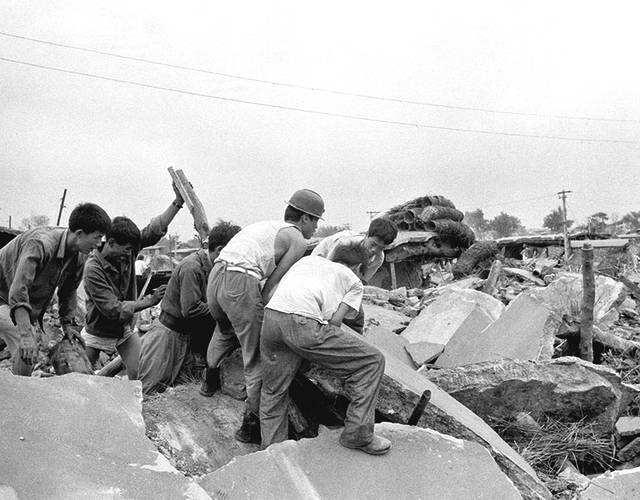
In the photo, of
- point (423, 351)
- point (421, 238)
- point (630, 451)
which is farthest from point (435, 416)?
point (421, 238)

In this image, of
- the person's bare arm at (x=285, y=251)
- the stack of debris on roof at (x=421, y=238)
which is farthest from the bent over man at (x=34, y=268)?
the stack of debris on roof at (x=421, y=238)

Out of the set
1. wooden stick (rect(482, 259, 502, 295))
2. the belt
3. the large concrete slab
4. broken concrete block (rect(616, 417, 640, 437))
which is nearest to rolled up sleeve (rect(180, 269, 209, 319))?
the belt

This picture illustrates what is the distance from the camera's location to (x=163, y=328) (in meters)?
3.95

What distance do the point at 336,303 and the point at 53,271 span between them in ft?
6.84

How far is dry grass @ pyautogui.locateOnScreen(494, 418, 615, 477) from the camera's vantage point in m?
3.72

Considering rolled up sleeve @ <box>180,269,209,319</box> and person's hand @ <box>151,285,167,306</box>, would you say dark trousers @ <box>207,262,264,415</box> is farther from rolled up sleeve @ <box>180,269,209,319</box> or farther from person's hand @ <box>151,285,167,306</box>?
person's hand @ <box>151,285,167,306</box>

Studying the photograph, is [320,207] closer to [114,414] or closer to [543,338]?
[114,414]

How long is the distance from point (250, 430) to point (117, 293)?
68.1 inches

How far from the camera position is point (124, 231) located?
3.91 metres

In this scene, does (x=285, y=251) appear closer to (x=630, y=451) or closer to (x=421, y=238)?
(x=630, y=451)

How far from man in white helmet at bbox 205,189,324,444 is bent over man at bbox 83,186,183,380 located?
1.02 metres

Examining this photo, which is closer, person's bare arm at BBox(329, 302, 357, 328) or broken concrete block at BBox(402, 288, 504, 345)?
person's bare arm at BBox(329, 302, 357, 328)

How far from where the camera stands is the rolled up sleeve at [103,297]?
3.97 m

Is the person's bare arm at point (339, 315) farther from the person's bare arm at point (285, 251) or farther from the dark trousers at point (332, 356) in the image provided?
the person's bare arm at point (285, 251)
